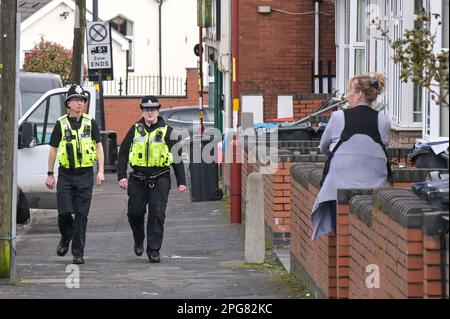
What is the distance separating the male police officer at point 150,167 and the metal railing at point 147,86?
1372 inches

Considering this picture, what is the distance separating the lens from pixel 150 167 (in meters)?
13.0

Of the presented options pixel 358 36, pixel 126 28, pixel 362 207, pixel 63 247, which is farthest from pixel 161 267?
pixel 126 28

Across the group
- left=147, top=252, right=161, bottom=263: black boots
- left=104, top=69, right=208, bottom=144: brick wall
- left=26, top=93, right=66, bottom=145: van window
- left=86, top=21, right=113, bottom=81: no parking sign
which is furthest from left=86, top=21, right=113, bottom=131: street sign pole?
left=104, top=69, right=208, bottom=144: brick wall

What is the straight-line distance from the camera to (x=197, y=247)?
14.8m

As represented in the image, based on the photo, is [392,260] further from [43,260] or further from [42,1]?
[42,1]

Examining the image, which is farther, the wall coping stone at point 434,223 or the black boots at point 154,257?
the black boots at point 154,257

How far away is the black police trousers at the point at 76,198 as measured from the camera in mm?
12984

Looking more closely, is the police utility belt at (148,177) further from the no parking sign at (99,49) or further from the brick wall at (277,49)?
the no parking sign at (99,49)

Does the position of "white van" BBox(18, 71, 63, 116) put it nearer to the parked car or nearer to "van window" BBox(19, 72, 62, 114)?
"van window" BBox(19, 72, 62, 114)

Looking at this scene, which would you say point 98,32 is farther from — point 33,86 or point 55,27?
point 55,27

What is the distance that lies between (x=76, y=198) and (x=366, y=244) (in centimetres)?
567

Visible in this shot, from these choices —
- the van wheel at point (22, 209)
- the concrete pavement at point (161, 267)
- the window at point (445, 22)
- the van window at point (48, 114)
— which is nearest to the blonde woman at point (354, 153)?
the concrete pavement at point (161, 267)

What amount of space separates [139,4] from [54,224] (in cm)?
3975
